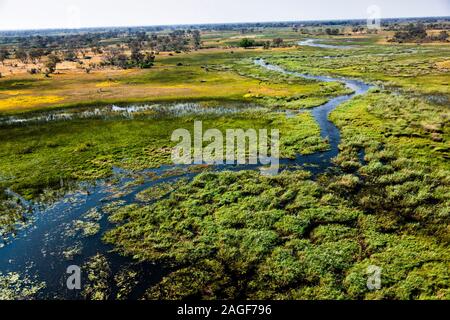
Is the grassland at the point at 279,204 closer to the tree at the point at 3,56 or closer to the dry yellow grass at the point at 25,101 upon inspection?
the dry yellow grass at the point at 25,101

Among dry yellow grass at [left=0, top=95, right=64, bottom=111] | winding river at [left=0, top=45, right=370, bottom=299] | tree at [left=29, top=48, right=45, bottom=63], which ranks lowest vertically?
winding river at [left=0, top=45, right=370, bottom=299]

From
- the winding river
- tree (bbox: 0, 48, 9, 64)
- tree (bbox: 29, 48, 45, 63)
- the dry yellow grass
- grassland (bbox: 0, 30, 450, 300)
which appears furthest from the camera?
tree (bbox: 29, 48, 45, 63)

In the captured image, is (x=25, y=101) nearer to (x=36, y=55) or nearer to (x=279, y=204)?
(x=279, y=204)

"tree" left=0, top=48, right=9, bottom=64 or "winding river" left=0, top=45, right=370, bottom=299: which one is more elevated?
"tree" left=0, top=48, right=9, bottom=64

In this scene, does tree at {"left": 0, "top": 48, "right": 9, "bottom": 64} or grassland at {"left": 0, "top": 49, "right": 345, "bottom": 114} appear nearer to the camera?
grassland at {"left": 0, "top": 49, "right": 345, "bottom": 114}

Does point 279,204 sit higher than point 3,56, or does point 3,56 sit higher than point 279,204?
point 3,56

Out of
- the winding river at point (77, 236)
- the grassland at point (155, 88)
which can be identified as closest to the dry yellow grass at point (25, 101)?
the grassland at point (155, 88)

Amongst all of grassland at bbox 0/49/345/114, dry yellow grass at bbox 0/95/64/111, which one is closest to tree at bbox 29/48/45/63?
grassland at bbox 0/49/345/114

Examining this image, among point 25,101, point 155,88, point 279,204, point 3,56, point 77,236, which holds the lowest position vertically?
point 77,236

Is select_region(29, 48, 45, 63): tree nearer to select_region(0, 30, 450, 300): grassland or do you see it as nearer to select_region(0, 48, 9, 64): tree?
Result: select_region(0, 48, 9, 64): tree

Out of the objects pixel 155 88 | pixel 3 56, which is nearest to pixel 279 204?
pixel 155 88
